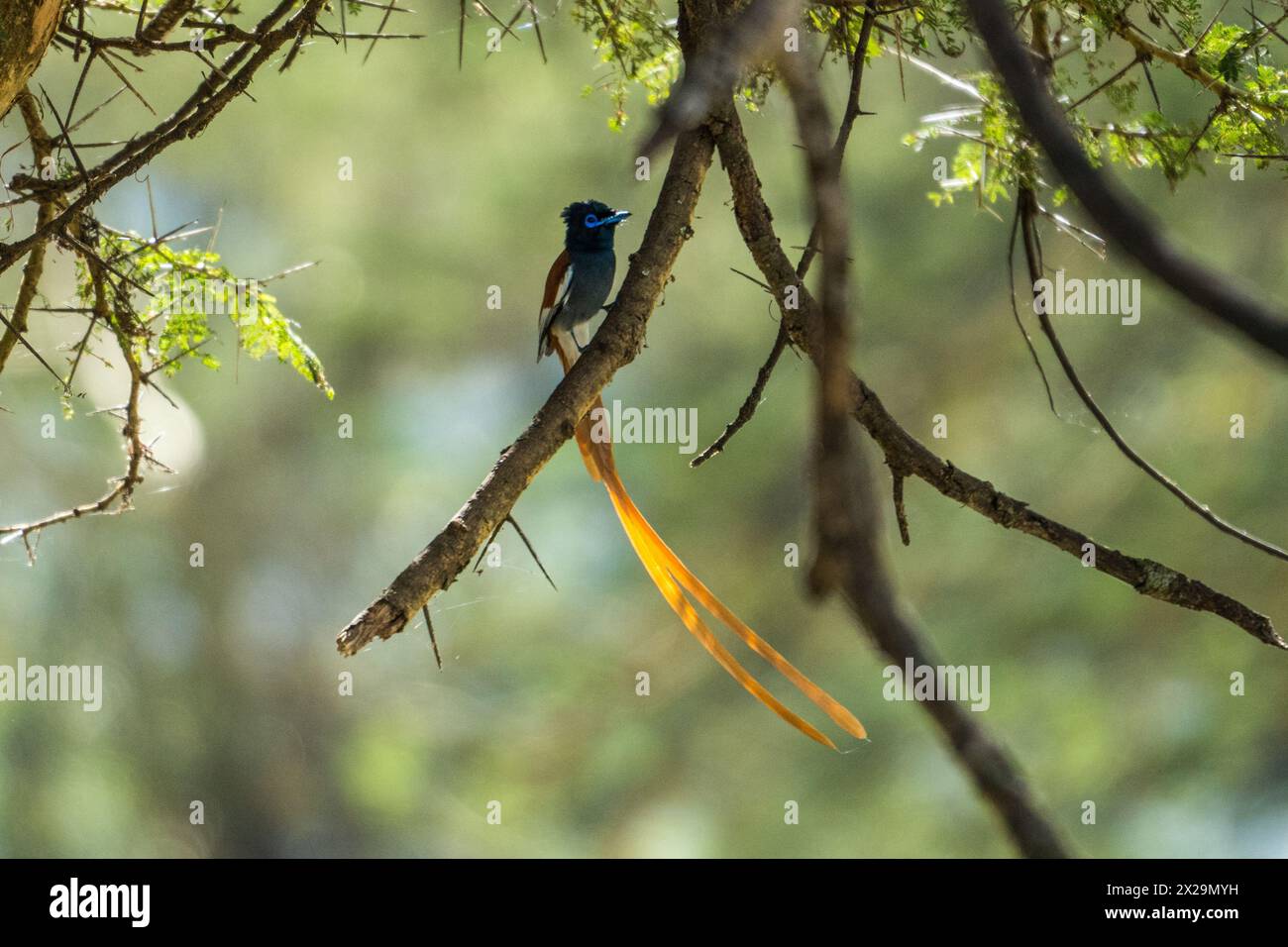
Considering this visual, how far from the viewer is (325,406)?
29.5 feet

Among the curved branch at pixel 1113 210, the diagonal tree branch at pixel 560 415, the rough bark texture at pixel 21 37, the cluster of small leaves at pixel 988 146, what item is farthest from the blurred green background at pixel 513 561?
the curved branch at pixel 1113 210

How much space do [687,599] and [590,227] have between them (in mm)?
1369

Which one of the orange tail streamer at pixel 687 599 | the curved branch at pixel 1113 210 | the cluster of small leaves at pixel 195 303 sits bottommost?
the orange tail streamer at pixel 687 599

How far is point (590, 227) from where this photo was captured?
3039 millimetres

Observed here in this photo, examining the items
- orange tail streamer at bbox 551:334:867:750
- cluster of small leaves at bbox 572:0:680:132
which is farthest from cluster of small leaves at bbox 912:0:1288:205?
orange tail streamer at bbox 551:334:867:750

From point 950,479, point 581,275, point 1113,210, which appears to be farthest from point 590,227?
point 1113,210

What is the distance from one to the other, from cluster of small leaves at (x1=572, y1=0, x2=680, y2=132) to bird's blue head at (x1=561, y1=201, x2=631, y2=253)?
0.67 m

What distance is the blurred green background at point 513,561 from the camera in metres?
7.30

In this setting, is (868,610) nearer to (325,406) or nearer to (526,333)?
(526,333)

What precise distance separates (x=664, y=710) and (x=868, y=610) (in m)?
7.91

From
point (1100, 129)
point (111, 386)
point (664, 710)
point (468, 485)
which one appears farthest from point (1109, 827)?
point (111, 386)

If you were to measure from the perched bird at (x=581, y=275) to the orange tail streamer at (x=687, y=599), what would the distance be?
673 millimetres

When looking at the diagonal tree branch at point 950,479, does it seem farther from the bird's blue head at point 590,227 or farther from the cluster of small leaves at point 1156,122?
the bird's blue head at point 590,227

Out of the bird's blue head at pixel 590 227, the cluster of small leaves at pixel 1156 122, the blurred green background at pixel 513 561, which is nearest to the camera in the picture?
the cluster of small leaves at pixel 1156 122
